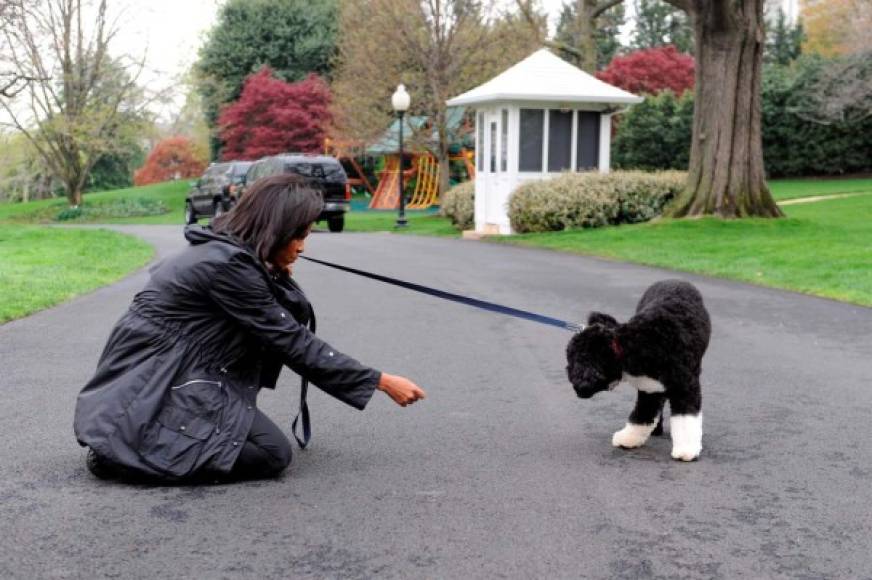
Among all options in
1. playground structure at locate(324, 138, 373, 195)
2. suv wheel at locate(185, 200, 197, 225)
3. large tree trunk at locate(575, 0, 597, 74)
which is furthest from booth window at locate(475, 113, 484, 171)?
suv wheel at locate(185, 200, 197, 225)

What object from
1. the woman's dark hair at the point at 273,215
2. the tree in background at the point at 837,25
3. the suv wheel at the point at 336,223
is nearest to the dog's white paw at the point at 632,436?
the woman's dark hair at the point at 273,215

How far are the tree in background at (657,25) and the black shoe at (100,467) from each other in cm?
6849

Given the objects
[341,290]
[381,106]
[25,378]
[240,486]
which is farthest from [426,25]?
[240,486]

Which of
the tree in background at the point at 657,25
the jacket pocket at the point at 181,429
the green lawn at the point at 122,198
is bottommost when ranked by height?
the green lawn at the point at 122,198

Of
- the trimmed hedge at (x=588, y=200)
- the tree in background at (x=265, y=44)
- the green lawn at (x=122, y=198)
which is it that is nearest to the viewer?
the trimmed hedge at (x=588, y=200)

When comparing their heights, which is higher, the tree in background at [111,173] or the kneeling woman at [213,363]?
the kneeling woman at [213,363]

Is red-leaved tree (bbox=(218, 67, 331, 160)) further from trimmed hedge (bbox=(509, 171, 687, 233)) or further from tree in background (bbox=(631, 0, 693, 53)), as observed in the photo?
tree in background (bbox=(631, 0, 693, 53))

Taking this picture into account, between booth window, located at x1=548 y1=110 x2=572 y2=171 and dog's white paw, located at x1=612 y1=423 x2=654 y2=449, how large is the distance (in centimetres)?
1847

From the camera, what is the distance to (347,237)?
23844mm

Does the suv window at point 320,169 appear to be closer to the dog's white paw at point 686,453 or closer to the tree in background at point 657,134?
the tree in background at point 657,134

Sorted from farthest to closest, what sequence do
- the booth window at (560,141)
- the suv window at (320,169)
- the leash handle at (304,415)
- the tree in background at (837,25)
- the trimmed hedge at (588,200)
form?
1. the tree in background at (837,25)
2. the suv window at (320,169)
3. the booth window at (560,141)
4. the trimmed hedge at (588,200)
5. the leash handle at (304,415)

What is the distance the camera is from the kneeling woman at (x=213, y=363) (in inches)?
174

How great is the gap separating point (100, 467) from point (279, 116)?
41643mm

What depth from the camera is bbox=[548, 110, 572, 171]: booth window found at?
2319 cm
